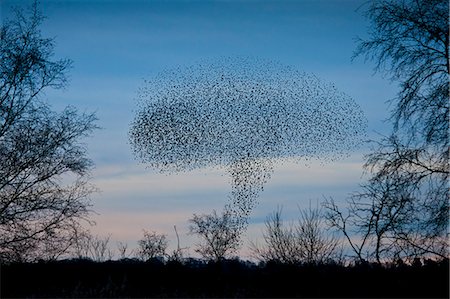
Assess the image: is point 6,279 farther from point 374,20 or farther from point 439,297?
point 374,20

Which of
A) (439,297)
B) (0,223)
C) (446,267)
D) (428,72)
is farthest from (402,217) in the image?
(0,223)

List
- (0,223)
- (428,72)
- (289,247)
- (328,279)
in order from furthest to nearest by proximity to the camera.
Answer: (289,247), (0,223), (428,72), (328,279)

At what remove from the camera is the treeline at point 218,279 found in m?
10.1

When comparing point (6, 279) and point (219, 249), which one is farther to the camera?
point (219, 249)

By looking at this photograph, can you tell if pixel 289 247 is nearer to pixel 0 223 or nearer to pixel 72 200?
pixel 72 200

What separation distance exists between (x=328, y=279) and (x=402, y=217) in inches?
254

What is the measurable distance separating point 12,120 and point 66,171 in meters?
2.52

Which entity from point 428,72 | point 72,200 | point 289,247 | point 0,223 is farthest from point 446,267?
point 0,223

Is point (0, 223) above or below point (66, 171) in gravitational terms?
below

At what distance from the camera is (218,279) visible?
1102cm

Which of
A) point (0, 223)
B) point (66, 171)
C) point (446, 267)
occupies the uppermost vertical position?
point (66, 171)

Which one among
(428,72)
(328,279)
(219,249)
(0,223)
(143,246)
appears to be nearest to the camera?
(328,279)

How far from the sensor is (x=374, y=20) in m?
16.3

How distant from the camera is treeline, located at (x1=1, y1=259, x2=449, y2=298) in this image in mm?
10148
